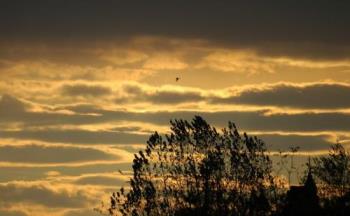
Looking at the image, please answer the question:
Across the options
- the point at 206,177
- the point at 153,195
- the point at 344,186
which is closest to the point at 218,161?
the point at 206,177

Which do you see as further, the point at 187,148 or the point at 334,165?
the point at 334,165

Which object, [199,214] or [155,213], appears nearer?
[199,214]

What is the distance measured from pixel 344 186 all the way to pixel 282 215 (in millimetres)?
11528

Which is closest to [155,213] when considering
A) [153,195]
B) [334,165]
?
[153,195]

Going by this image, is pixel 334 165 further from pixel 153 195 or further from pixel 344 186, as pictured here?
pixel 153 195

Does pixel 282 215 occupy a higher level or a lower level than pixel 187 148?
lower

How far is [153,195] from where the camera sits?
5157 inches

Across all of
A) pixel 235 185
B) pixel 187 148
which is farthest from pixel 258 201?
pixel 187 148

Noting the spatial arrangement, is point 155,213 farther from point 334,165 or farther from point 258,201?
point 334,165

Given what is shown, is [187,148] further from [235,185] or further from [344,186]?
[344,186]

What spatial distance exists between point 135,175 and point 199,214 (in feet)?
42.3

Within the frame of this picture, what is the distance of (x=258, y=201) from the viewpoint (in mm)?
126812

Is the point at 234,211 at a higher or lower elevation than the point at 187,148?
lower

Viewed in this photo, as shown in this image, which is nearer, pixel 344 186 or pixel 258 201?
pixel 258 201
